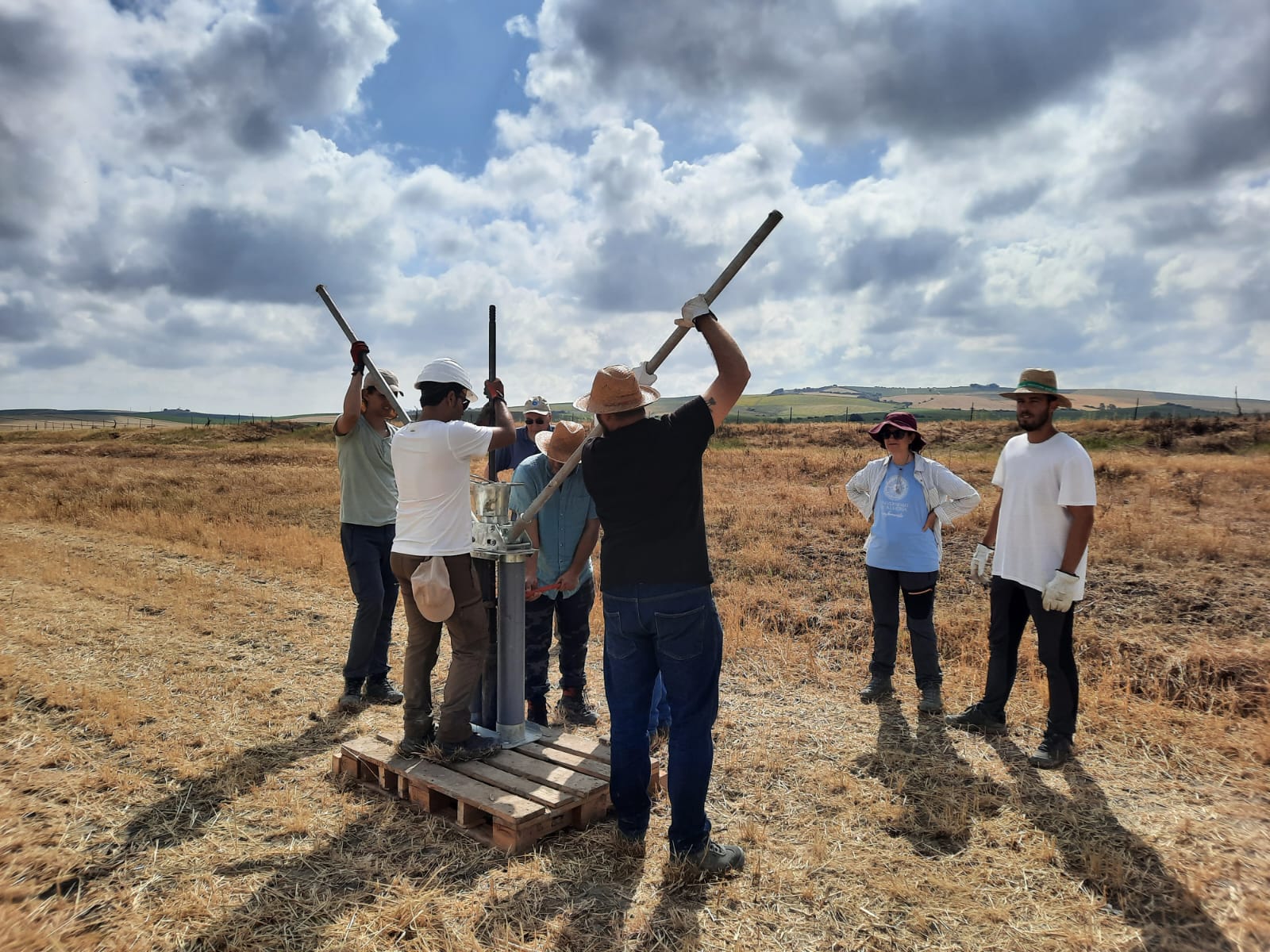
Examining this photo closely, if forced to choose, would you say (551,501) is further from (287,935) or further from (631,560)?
(287,935)

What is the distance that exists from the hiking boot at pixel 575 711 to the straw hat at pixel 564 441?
5.80 ft

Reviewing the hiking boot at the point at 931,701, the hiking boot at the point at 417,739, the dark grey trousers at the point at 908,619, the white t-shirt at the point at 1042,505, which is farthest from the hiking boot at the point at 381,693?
→ the white t-shirt at the point at 1042,505

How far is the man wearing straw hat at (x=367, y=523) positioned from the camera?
568cm

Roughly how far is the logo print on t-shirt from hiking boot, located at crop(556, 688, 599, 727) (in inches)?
105

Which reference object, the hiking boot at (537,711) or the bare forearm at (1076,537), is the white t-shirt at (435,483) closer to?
the hiking boot at (537,711)

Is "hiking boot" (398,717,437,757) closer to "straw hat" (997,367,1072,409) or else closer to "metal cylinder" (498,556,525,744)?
"metal cylinder" (498,556,525,744)

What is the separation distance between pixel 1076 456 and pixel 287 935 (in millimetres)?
4660

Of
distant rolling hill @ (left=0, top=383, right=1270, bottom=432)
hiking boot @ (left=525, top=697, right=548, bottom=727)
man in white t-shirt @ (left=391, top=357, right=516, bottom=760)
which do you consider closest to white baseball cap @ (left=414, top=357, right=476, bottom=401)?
man in white t-shirt @ (left=391, top=357, right=516, bottom=760)

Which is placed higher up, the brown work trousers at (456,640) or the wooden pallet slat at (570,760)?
the brown work trousers at (456,640)

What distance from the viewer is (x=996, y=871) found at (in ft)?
11.8

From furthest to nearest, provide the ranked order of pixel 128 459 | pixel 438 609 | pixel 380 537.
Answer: pixel 128 459 < pixel 380 537 < pixel 438 609

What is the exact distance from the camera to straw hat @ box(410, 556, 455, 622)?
13.3 feet

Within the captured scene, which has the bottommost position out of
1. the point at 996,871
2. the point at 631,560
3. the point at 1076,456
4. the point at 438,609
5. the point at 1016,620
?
the point at 996,871

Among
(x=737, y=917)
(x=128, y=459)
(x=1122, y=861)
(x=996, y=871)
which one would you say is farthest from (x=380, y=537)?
(x=128, y=459)
